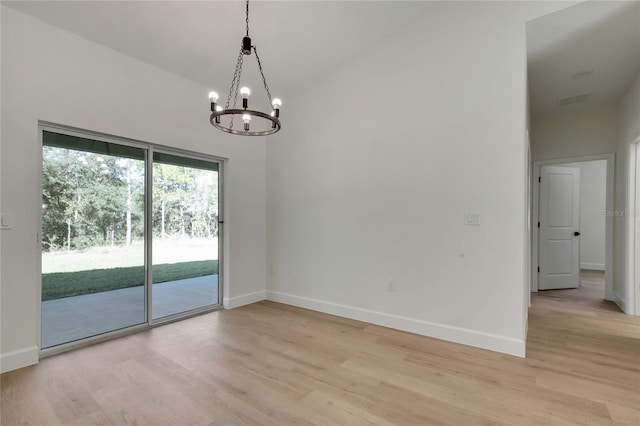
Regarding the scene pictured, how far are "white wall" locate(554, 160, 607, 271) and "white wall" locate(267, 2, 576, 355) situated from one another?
6.48 m

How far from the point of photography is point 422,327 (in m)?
3.19

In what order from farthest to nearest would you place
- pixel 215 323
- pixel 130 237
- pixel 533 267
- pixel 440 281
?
pixel 533 267, pixel 215 323, pixel 130 237, pixel 440 281

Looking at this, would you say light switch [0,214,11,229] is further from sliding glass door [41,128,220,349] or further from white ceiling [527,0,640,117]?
white ceiling [527,0,640,117]

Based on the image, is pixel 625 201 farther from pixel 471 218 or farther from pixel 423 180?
pixel 423 180

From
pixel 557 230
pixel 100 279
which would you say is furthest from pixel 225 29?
pixel 557 230

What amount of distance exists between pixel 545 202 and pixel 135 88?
21.2 ft

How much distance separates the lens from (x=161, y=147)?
11.6 ft

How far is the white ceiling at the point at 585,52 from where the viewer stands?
2580 mm

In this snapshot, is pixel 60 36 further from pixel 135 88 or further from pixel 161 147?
pixel 161 147

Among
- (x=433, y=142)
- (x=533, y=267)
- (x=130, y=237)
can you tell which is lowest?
(x=533, y=267)

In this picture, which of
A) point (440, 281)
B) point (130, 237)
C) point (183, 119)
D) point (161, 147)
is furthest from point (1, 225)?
point (440, 281)

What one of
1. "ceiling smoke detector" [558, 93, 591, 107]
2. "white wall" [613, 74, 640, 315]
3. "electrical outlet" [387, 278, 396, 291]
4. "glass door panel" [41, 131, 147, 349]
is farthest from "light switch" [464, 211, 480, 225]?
"glass door panel" [41, 131, 147, 349]

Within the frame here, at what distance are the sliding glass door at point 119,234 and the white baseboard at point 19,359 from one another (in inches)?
6.8

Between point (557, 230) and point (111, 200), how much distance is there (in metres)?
6.79
